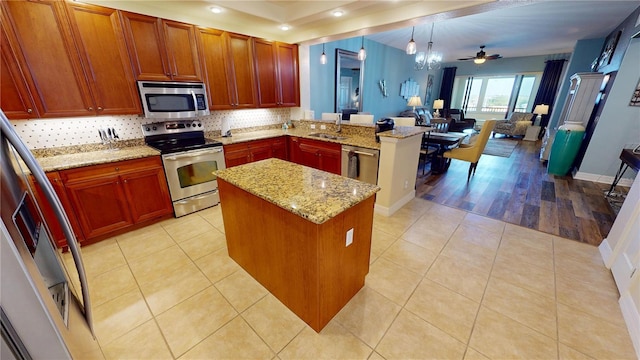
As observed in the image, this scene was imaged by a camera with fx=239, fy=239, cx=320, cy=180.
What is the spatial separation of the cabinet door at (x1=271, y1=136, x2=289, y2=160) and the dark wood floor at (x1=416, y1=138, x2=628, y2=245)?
2337 millimetres

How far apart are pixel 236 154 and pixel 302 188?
2.21 metres

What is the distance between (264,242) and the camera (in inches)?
70.1

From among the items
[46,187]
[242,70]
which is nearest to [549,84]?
[242,70]

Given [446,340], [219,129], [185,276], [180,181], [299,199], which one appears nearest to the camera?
[299,199]

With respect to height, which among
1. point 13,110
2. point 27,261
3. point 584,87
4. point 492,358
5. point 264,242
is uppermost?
point 584,87

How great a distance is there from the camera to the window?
30.5 ft

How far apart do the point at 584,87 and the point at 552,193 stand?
8.94 feet

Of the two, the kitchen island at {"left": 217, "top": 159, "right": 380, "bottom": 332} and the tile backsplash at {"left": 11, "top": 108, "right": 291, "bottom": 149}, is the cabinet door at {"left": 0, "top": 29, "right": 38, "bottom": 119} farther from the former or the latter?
the kitchen island at {"left": 217, "top": 159, "right": 380, "bottom": 332}

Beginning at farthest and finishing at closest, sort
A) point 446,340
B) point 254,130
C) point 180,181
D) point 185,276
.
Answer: point 254,130, point 180,181, point 185,276, point 446,340

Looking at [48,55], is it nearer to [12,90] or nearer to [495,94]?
[12,90]

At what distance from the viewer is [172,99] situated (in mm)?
2977

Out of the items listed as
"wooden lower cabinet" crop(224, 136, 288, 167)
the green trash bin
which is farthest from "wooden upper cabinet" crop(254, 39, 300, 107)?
the green trash bin

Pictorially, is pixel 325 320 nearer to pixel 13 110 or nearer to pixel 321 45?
pixel 13 110

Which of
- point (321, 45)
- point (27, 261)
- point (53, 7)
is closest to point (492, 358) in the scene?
point (27, 261)
